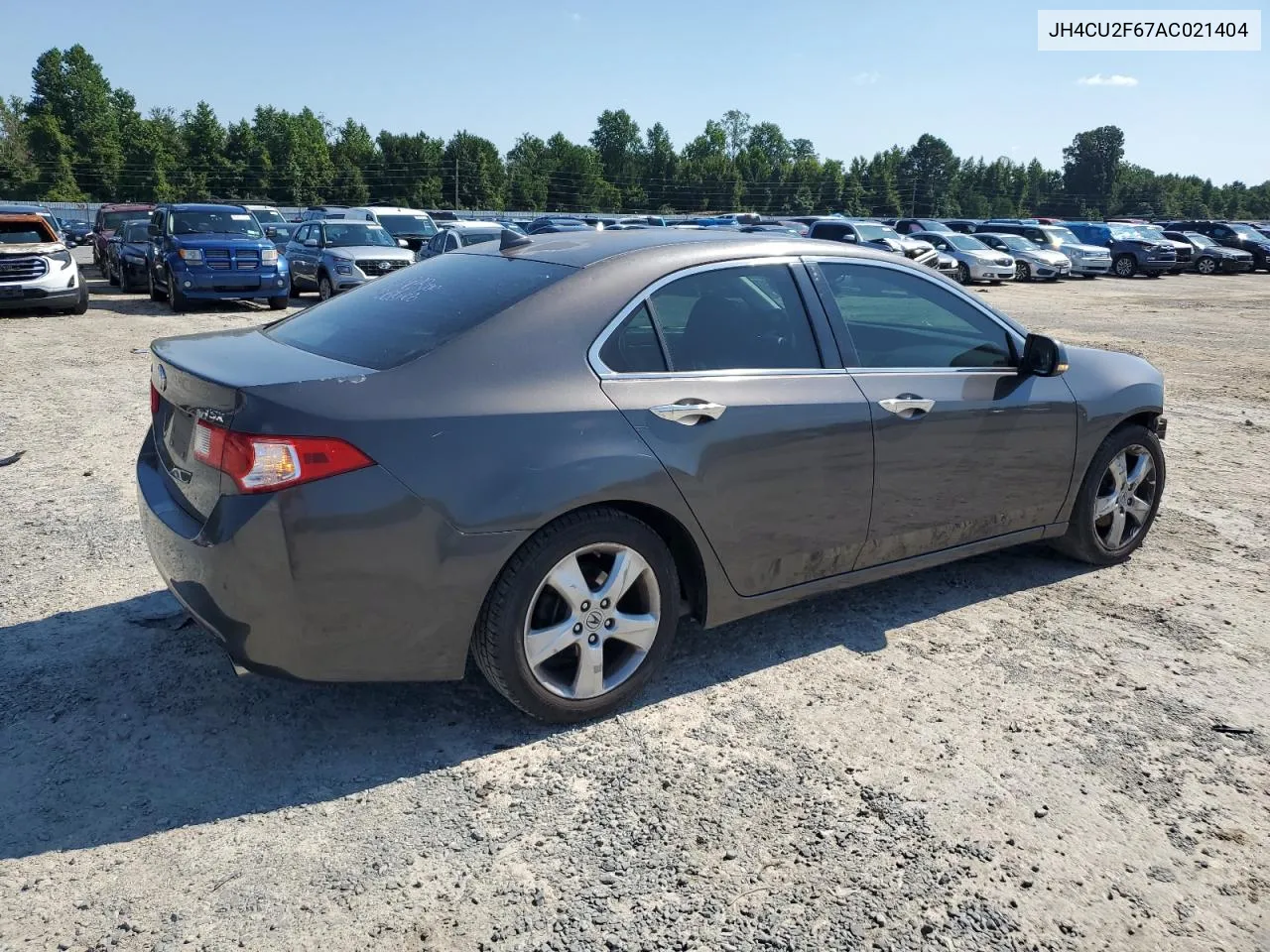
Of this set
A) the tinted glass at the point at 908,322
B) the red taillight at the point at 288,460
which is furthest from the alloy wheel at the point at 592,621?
the tinted glass at the point at 908,322

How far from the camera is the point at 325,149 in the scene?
93.1 meters

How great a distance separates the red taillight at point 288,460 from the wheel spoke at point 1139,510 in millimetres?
4067

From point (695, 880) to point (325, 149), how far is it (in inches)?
3940

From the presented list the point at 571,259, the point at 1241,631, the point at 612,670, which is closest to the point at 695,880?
the point at 612,670

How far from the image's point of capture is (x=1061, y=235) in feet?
114

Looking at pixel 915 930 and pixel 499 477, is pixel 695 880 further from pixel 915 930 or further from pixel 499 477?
pixel 499 477

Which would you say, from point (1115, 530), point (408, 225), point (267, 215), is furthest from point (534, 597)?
point (267, 215)

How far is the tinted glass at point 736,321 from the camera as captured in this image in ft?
12.1

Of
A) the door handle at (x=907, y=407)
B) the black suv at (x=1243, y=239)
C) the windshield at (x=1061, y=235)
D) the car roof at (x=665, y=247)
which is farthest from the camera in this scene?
the black suv at (x=1243, y=239)

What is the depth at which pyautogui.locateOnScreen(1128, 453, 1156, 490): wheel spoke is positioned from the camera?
5.20 meters

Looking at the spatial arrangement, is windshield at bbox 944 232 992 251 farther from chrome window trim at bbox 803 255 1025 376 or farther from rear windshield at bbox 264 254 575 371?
rear windshield at bbox 264 254 575 371

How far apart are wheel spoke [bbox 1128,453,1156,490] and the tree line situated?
264ft

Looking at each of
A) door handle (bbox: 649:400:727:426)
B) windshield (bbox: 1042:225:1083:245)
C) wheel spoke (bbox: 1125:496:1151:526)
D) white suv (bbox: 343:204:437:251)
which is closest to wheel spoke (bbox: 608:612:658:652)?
door handle (bbox: 649:400:727:426)

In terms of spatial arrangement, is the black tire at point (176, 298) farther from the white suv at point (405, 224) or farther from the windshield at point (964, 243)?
the windshield at point (964, 243)
